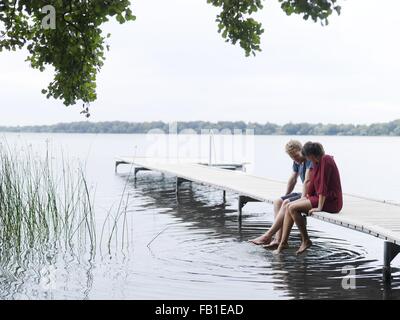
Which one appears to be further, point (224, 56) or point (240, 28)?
point (224, 56)

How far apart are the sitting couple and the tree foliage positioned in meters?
1.06

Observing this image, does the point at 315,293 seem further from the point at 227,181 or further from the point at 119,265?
the point at 227,181

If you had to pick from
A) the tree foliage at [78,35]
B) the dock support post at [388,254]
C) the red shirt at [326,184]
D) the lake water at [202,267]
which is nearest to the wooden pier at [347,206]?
the dock support post at [388,254]

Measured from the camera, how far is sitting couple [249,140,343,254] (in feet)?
20.7

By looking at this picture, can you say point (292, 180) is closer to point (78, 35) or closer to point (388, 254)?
point (388, 254)

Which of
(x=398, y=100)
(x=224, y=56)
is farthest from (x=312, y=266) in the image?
(x=398, y=100)

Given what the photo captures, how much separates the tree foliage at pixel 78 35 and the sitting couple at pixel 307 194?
1062mm

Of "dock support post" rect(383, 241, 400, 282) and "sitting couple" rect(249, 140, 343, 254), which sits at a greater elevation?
"sitting couple" rect(249, 140, 343, 254)

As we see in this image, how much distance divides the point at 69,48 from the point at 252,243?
2.73 m

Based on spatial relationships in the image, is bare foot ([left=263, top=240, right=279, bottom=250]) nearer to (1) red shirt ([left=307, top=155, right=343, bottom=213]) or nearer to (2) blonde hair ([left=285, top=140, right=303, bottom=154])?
(1) red shirt ([left=307, top=155, right=343, bottom=213])

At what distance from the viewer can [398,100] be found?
76.5 m

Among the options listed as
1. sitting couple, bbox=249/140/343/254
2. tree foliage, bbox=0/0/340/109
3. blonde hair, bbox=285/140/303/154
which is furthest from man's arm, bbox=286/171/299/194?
tree foliage, bbox=0/0/340/109
